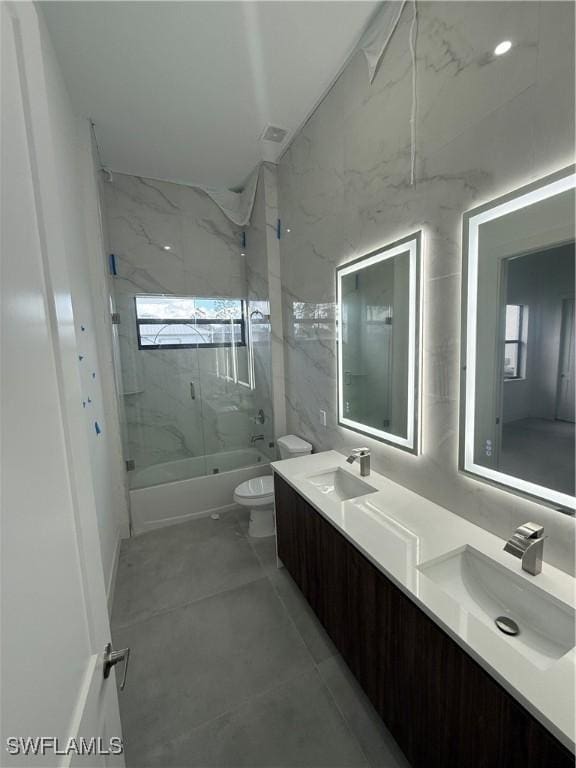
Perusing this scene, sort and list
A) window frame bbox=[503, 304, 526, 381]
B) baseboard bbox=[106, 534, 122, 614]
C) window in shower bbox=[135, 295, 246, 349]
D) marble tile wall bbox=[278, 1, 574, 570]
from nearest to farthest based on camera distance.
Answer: marble tile wall bbox=[278, 1, 574, 570] → window frame bbox=[503, 304, 526, 381] → baseboard bbox=[106, 534, 122, 614] → window in shower bbox=[135, 295, 246, 349]

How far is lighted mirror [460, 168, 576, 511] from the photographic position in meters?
1.06

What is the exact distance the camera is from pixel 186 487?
A: 297 centimetres

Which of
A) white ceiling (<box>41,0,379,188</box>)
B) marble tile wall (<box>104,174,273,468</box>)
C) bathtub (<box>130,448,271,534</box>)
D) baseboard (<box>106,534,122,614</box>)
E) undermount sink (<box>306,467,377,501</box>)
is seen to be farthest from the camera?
marble tile wall (<box>104,174,273,468</box>)

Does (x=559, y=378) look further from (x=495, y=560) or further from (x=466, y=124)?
(x=466, y=124)

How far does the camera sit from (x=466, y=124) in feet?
4.12

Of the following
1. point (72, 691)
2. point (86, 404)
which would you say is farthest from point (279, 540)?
point (72, 691)

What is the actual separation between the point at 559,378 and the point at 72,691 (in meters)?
1.56

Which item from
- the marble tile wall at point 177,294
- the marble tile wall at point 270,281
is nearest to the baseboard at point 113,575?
the marble tile wall at point 177,294

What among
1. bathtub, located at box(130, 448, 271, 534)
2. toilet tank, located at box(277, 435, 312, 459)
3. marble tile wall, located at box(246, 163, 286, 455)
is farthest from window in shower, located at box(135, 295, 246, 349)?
toilet tank, located at box(277, 435, 312, 459)

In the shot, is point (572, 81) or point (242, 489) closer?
point (572, 81)

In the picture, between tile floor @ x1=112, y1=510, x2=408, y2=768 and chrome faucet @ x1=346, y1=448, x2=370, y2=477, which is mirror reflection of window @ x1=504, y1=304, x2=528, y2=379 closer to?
chrome faucet @ x1=346, y1=448, x2=370, y2=477

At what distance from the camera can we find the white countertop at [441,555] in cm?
73

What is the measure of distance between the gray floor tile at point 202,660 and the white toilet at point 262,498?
62 centimetres

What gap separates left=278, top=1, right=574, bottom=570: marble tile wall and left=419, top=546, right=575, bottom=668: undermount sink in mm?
165
